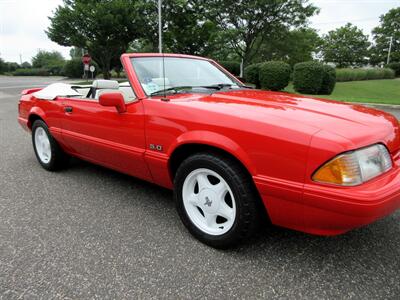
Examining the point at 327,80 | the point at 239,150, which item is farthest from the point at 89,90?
the point at 327,80

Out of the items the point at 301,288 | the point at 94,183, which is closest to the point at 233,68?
the point at 94,183

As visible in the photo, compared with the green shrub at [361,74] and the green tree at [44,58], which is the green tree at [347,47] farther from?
the green tree at [44,58]

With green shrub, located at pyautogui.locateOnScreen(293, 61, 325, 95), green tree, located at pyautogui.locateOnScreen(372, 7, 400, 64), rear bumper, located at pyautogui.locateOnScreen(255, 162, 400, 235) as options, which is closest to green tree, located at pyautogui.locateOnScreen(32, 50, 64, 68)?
green tree, located at pyautogui.locateOnScreen(372, 7, 400, 64)

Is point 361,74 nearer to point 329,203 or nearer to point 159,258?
point 329,203

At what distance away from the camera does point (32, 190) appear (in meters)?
3.37

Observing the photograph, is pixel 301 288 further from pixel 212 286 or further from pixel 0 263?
pixel 0 263

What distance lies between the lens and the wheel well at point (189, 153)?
2.11 meters

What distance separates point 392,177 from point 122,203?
221cm

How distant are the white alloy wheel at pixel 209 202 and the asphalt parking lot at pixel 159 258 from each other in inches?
6.5

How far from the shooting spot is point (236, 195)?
2.03 metres

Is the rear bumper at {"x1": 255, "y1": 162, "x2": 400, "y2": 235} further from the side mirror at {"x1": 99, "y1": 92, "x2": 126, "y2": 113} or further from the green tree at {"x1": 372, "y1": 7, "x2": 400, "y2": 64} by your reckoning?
the green tree at {"x1": 372, "y1": 7, "x2": 400, "y2": 64}

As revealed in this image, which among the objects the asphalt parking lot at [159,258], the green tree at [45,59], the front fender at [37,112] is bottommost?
the asphalt parking lot at [159,258]

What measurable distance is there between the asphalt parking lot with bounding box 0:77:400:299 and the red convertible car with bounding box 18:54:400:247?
25cm

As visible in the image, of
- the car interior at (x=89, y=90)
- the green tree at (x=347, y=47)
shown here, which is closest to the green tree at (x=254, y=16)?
the car interior at (x=89, y=90)
